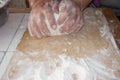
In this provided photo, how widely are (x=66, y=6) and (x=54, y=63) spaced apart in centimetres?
23

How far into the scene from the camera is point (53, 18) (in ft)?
2.62

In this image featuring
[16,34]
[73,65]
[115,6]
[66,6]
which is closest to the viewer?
[73,65]

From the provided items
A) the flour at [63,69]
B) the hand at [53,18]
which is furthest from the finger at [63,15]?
the flour at [63,69]

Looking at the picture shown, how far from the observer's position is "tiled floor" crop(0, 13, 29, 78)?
0.79 meters

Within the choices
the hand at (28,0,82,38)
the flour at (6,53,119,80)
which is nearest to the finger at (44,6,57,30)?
the hand at (28,0,82,38)

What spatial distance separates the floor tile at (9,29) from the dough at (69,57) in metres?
0.08

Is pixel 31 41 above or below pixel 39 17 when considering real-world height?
below

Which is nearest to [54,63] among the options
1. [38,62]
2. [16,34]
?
[38,62]

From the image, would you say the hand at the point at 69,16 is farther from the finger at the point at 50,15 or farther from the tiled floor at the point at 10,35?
the tiled floor at the point at 10,35

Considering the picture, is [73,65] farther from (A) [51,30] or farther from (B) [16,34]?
(B) [16,34]

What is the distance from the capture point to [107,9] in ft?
3.62

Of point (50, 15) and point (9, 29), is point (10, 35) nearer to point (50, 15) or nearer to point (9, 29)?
point (9, 29)

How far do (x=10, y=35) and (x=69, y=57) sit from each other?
1.08 ft

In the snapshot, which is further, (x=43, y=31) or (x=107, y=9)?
(x=107, y=9)
